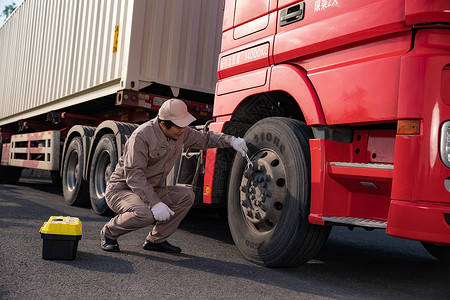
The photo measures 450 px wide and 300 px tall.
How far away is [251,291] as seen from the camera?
9.46 feet

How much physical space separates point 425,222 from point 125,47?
4.30 metres

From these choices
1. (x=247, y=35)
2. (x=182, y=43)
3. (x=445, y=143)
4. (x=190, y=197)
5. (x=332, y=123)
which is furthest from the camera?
(x=182, y=43)

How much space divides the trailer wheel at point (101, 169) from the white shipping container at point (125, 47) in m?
0.68

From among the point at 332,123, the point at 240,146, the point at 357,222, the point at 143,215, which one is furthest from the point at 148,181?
the point at 357,222

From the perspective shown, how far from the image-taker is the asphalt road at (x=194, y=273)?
8.98 feet

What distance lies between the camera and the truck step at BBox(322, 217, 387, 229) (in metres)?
2.72

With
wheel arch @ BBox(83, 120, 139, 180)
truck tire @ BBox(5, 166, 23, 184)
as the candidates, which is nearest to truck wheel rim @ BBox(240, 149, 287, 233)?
wheel arch @ BBox(83, 120, 139, 180)

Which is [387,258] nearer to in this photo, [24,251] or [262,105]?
[262,105]

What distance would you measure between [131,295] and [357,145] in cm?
168

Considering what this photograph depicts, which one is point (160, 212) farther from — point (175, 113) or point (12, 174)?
point (12, 174)

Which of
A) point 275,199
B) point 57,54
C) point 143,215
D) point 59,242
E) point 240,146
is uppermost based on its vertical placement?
point 57,54

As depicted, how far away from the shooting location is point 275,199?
3326 mm

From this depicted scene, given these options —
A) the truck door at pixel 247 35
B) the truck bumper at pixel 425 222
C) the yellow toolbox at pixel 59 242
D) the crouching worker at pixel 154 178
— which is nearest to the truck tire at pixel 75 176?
the crouching worker at pixel 154 178

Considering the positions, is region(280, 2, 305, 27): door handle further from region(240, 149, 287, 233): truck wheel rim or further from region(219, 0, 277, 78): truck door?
region(240, 149, 287, 233): truck wheel rim
